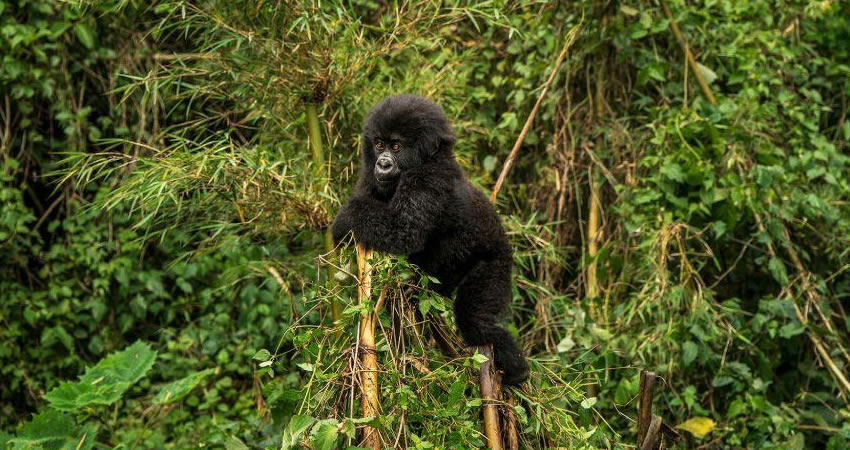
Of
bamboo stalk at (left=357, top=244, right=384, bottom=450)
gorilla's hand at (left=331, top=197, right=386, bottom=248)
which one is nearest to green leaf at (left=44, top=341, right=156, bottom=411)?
gorilla's hand at (left=331, top=197, right=386, bottom=248)

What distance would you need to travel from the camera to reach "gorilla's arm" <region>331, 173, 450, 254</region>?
3.37m

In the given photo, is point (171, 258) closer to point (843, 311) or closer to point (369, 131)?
point (369, 131)

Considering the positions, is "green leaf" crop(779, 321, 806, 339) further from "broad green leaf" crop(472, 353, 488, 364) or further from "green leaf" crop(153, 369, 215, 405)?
"green leaf" crop(153, 369, 215, 405)

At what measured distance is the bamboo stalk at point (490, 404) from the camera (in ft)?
10.2

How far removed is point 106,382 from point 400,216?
7.27 feet

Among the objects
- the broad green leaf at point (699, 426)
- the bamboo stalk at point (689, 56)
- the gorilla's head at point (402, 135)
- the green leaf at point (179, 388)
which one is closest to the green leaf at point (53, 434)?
the green leaf at point (179, 388)

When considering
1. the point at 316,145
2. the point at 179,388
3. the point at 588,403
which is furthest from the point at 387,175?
the point at 179,388

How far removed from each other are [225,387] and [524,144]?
2.48 meters

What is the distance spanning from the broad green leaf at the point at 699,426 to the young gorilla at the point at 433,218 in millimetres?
1619

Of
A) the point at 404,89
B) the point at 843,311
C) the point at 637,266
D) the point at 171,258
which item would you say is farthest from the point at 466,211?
the point at 171,258

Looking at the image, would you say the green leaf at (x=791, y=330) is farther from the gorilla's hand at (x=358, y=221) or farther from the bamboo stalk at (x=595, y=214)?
the gorilla's hand at (x=358, y=221)

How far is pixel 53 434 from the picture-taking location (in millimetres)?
4441

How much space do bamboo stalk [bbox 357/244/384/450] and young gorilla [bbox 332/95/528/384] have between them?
30cm

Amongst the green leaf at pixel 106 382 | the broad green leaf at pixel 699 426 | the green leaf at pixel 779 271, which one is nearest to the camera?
the green leaf at pixel 106 382
